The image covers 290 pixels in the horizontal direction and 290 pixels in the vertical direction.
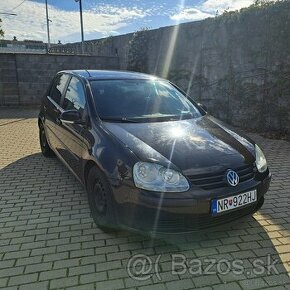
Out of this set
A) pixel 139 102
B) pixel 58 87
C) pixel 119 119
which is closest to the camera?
pixel 119 119

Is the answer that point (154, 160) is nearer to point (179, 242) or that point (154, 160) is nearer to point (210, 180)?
point (210, 180)

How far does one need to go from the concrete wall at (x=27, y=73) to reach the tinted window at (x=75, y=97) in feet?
28.7

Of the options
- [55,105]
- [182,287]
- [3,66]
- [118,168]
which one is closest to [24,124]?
[3,66]

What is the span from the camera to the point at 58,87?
5.34 metres

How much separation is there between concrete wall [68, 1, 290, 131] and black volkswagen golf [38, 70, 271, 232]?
168 inches

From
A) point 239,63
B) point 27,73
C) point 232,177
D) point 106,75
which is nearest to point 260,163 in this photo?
point 232,177

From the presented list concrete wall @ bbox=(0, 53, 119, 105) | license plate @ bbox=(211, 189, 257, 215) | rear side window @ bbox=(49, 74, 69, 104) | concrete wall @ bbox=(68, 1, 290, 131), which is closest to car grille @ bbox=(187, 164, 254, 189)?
license plate @ bbox=(211, 189, 257, 215)

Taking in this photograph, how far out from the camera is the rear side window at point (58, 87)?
5086 mm

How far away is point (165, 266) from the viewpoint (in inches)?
114

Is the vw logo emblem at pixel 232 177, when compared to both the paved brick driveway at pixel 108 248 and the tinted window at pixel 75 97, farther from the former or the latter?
the tinted window at pixel 75 97

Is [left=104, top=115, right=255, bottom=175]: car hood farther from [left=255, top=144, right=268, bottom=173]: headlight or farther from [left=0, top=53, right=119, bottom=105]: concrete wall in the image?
[left=0, top=53, right=119, bottom=105]: concrete wall

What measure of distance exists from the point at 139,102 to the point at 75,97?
876 mm

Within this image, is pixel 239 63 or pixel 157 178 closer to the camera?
pixel 157 178

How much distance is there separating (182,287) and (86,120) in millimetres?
2008
